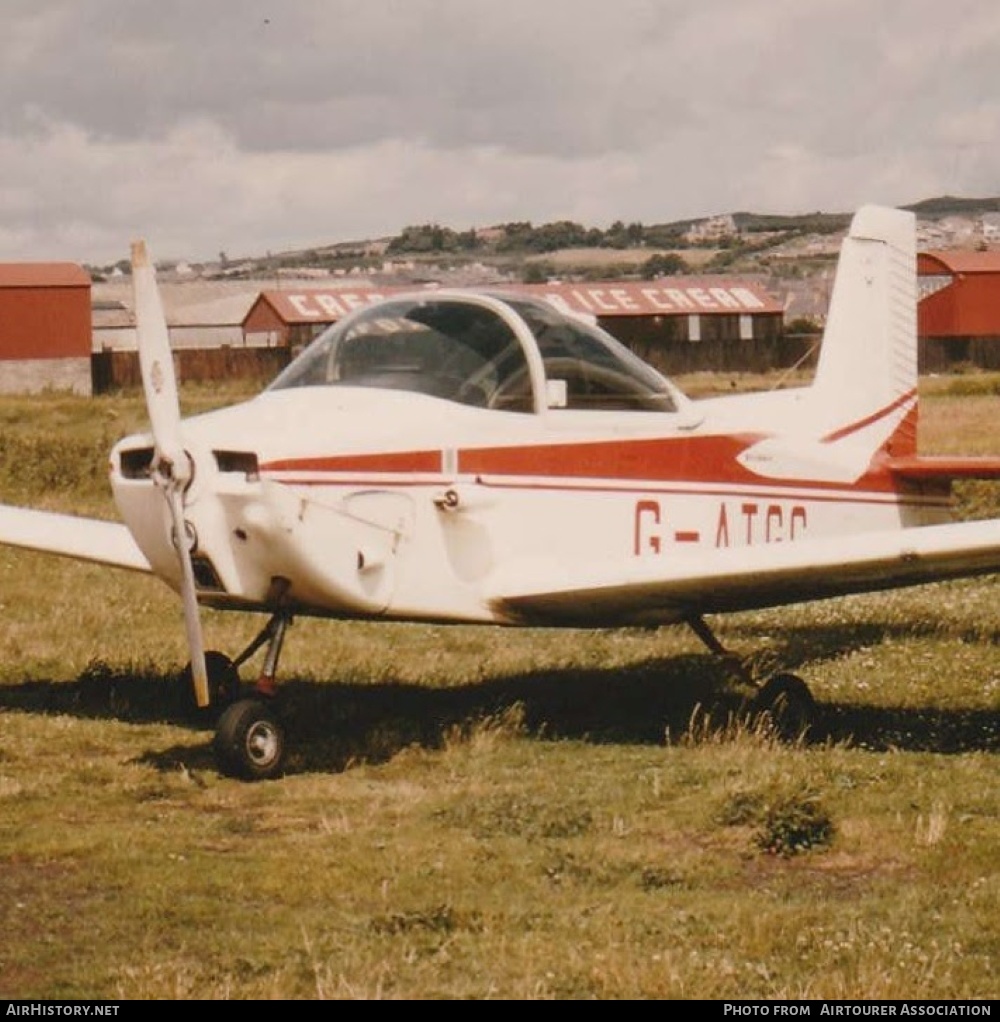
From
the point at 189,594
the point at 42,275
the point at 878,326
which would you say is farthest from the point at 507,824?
the point at 42,275

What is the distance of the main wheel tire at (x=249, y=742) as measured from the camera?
850 cm

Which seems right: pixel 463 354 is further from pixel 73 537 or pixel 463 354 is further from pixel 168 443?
pixel 73 537

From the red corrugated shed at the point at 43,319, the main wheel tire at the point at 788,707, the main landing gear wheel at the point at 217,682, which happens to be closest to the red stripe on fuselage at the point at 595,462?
the main wheel tire at the point at 788,707

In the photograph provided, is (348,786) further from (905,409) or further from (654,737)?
(905,409)

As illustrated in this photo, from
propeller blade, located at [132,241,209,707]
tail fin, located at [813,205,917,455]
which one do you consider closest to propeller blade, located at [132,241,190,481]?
propeller blade, located at [132,241,209,707]

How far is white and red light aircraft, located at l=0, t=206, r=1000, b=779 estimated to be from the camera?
27.1 ft

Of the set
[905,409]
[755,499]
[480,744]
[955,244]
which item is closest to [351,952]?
[480,744]

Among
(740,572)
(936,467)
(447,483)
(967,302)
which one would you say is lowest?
(740,572)

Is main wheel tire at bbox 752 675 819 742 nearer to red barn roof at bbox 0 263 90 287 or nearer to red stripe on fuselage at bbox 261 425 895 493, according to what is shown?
red stripe on fuselage at bbox 261 425 895 493

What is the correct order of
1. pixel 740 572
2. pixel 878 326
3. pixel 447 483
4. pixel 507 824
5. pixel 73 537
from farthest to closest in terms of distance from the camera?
1. pixel 878 326
2. pixel 73 537
3. pixel 740 572
4. pixel 447 483
5. pixel 507 824

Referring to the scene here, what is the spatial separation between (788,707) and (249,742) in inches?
122

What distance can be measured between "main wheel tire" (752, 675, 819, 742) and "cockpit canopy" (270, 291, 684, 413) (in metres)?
1.85

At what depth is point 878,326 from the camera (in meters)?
12.6

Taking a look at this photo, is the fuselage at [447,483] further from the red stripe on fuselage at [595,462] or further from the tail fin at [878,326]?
the tail fin at [878,326]
